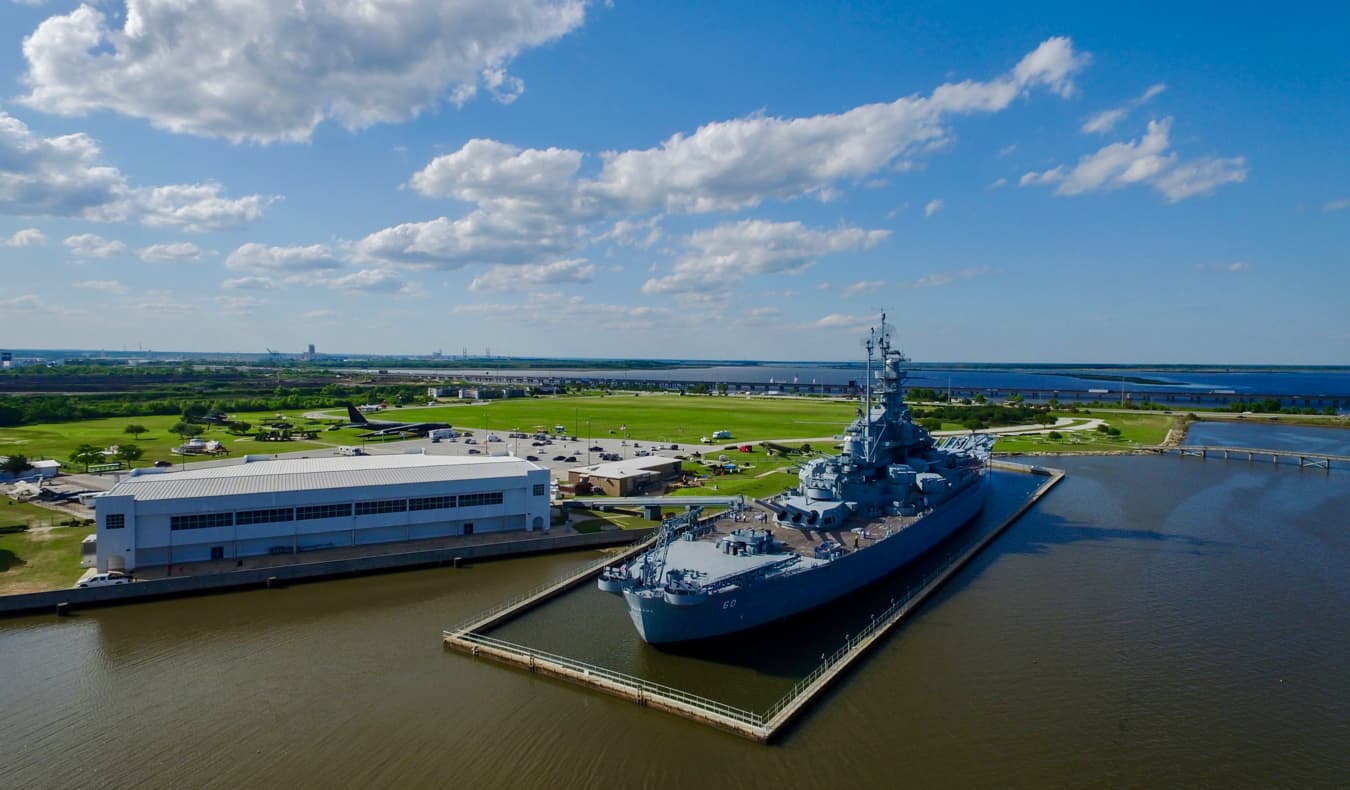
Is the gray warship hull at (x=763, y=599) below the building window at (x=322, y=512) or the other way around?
below

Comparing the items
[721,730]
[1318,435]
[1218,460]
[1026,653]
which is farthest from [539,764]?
[1318,435]

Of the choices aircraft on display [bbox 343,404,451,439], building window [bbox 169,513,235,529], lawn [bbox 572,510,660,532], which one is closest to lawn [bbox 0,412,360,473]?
aircraft on display [bbox 343,404,451,439]

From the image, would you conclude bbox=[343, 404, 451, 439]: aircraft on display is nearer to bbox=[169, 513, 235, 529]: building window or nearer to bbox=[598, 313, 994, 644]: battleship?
bbox=[169, 513, 235, 529]: building window

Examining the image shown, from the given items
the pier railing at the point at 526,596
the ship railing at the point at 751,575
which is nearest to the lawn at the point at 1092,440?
the ship railing at the point at 751,575

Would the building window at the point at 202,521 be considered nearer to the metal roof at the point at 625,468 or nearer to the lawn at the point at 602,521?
the lawn at the point at 602,521

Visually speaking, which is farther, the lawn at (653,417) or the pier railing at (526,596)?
the lawn at (653,417)

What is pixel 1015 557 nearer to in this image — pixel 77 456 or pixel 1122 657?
pixel 1122 657
